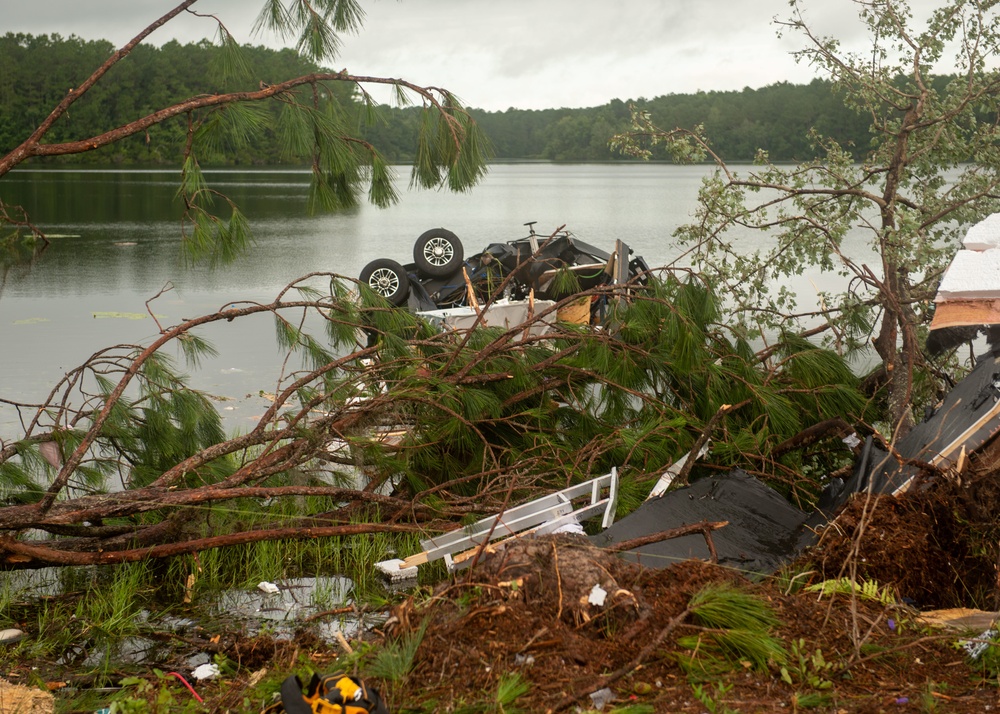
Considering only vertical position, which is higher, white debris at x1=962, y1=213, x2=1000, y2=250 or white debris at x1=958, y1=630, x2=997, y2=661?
white debris at x1=962, y1=213, x2=1000, y2=250

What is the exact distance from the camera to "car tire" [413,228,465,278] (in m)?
11.0

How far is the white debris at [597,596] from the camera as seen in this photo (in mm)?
2824

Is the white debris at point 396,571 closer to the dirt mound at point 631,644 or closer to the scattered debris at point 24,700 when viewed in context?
the dirt mound at point 631,644

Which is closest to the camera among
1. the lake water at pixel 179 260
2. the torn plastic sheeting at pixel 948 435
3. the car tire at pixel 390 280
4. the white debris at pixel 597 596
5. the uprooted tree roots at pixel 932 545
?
the white debris at pixel 597 596

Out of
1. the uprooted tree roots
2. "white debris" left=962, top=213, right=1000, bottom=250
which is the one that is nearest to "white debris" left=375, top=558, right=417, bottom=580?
the uprooted tree roots

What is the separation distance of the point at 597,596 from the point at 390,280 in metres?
8.08

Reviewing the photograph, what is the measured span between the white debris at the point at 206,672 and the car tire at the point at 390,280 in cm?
726

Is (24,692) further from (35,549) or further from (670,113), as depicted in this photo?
(670,113)

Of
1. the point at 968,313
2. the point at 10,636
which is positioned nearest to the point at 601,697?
the point at 968,313

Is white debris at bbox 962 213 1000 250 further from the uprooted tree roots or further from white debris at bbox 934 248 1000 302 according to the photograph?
the uprooted tree roots

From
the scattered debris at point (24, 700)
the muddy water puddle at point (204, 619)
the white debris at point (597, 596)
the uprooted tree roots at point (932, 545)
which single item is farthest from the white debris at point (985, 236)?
the scattered debris at point (24, 700)

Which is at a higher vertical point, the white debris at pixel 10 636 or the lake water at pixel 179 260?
the lake water at pixel 179 260

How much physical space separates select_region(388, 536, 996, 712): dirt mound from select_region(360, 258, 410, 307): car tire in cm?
765

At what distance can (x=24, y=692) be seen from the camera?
2.99 meters
